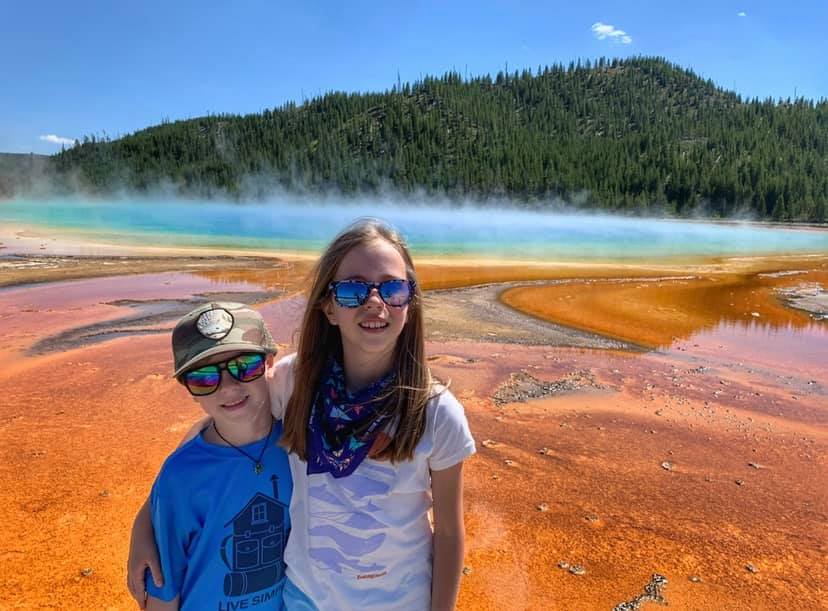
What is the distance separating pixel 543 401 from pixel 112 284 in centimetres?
1341

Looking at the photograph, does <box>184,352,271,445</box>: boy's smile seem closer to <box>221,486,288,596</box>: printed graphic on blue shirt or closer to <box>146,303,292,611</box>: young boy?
<box>146,303,292,611</box>: young boy

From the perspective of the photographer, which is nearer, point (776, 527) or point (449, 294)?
point (776, 527)

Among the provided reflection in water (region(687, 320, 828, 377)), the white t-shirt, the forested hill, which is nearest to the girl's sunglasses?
the white t-shirt

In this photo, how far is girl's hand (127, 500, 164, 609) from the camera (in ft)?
5.85

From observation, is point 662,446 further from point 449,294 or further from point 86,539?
point 449,294

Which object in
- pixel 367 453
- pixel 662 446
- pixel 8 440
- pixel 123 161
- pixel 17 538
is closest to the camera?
pixel 367 453

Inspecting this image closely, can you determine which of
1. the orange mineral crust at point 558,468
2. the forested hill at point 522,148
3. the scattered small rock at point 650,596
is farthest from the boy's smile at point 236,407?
the forested hill at point 522,148

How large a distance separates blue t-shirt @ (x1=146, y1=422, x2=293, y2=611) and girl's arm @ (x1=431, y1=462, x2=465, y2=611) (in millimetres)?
490

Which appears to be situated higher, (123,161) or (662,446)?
(123,161)

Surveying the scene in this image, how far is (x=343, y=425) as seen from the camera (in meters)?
1.80

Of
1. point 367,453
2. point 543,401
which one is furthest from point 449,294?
point 367,453

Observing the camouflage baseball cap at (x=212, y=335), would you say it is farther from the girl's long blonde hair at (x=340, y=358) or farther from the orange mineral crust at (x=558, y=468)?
the orange mineral crust at (x=558, y=468)

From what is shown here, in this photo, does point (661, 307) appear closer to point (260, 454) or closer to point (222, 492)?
point (260, 454)

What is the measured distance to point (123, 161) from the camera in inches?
4481
